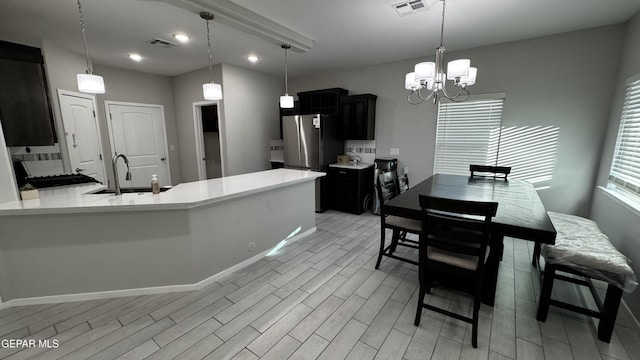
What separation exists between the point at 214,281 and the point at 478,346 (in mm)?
2236

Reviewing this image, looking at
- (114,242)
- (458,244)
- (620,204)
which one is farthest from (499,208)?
(114,242)

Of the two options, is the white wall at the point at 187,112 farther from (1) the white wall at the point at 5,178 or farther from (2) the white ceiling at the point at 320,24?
(1) the white wall at the point at 5,178

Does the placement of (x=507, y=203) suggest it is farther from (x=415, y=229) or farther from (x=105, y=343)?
(x=105, y=343)

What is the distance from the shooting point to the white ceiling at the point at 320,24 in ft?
8.05

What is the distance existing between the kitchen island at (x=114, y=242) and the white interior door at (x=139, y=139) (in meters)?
2.92

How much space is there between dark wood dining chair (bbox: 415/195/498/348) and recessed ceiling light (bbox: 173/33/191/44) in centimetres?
348

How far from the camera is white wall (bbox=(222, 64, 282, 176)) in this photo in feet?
14.8

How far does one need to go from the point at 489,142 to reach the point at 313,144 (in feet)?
9.11

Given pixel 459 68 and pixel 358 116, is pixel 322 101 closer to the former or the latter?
pixel 358 116

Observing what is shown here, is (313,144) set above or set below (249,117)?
below

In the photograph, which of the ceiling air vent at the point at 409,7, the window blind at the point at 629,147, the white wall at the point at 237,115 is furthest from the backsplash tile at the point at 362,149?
the window blind at the point at 629,147

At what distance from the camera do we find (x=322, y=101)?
16.3 ft

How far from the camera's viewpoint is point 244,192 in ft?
8.11

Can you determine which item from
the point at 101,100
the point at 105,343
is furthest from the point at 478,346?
the point at 101,100
